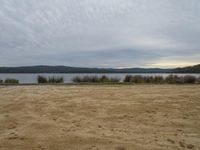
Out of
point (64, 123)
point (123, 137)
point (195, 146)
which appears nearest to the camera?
point (195, 146)

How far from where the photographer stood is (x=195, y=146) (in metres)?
3.70

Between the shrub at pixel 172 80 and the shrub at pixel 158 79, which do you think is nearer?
the shrub at pixel 172 80

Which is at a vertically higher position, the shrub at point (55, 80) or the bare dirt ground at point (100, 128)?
the shrub at point (55, 80)

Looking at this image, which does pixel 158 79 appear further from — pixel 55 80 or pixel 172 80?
pixel 55 80

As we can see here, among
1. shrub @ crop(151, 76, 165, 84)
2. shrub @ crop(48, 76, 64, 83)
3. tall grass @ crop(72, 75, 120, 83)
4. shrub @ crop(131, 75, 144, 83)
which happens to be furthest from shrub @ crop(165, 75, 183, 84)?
shrub @ crop(48, 76, 64, 83)

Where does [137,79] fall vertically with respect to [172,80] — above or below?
above

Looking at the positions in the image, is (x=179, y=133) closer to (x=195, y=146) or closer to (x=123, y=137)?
(x=195, y=146)

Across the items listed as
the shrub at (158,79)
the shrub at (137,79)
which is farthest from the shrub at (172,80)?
the shrub at (137,79)

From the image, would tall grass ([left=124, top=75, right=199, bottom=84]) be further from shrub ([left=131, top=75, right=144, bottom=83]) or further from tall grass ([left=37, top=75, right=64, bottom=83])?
tall grass ([left=37, top=75, right=64, bottom=83])

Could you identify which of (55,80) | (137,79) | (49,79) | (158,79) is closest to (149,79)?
(158,79)

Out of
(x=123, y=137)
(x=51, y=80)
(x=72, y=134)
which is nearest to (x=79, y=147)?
(x=72, y=134)

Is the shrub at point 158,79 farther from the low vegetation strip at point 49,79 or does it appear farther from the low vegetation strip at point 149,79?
the low vegetation strip at point 49,79

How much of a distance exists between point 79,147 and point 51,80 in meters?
16.6

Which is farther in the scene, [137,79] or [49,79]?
[49,79]
